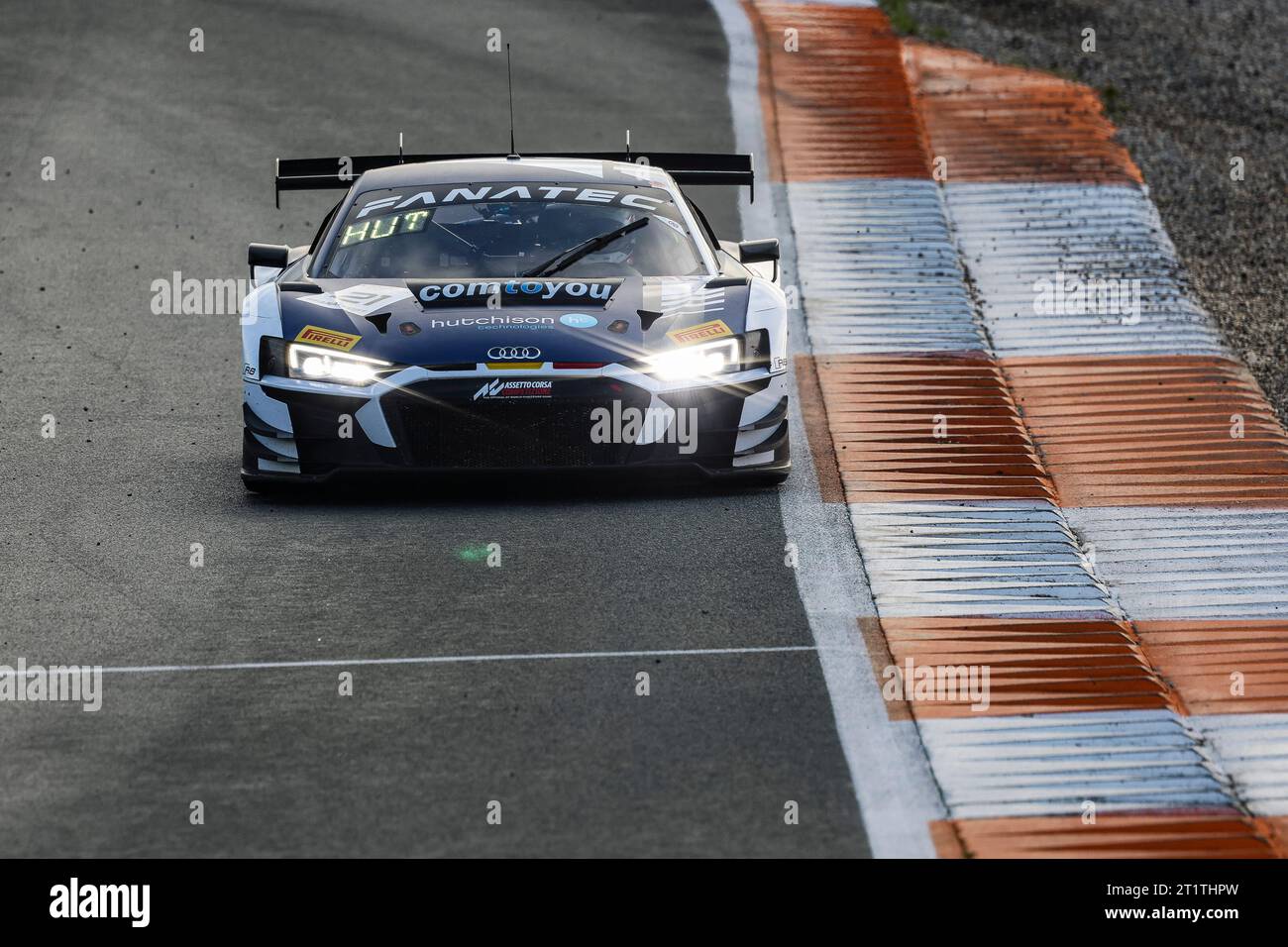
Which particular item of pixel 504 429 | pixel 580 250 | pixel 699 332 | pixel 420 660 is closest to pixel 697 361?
pixel 699 332

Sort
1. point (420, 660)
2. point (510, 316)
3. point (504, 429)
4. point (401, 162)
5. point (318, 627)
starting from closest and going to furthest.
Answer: point (420, 660) < point (318, 627) < point (504, 429) < point (510, 316) < point (401, 162)

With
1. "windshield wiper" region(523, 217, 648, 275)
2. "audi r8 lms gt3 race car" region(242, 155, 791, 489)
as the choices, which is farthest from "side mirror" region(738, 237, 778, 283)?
"windshield wiper" region(523, 217, 648, 275)

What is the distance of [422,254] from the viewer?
933cm

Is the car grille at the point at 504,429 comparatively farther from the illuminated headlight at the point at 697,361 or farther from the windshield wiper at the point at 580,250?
the windshield wiper at the point at 580,250

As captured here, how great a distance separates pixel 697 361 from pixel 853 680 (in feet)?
7.59

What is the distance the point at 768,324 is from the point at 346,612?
8.39 feet

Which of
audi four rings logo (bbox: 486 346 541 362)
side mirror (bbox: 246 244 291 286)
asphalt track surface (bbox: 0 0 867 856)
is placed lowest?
asphalt track surface (bbox: 0 0 867 856)

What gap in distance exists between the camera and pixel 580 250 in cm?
930

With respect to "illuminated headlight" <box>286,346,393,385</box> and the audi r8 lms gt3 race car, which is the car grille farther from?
A: "illuminated headlight" <box>286,346,393,385</box>

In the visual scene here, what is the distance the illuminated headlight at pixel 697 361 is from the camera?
27.5 ft

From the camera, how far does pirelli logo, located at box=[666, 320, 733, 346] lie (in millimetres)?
8539

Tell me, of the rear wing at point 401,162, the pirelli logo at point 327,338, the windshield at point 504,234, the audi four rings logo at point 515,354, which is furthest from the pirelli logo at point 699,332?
the rear wing at point 401,162

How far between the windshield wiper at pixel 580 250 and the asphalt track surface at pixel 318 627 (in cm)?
105

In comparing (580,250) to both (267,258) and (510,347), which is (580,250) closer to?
(510,347)
